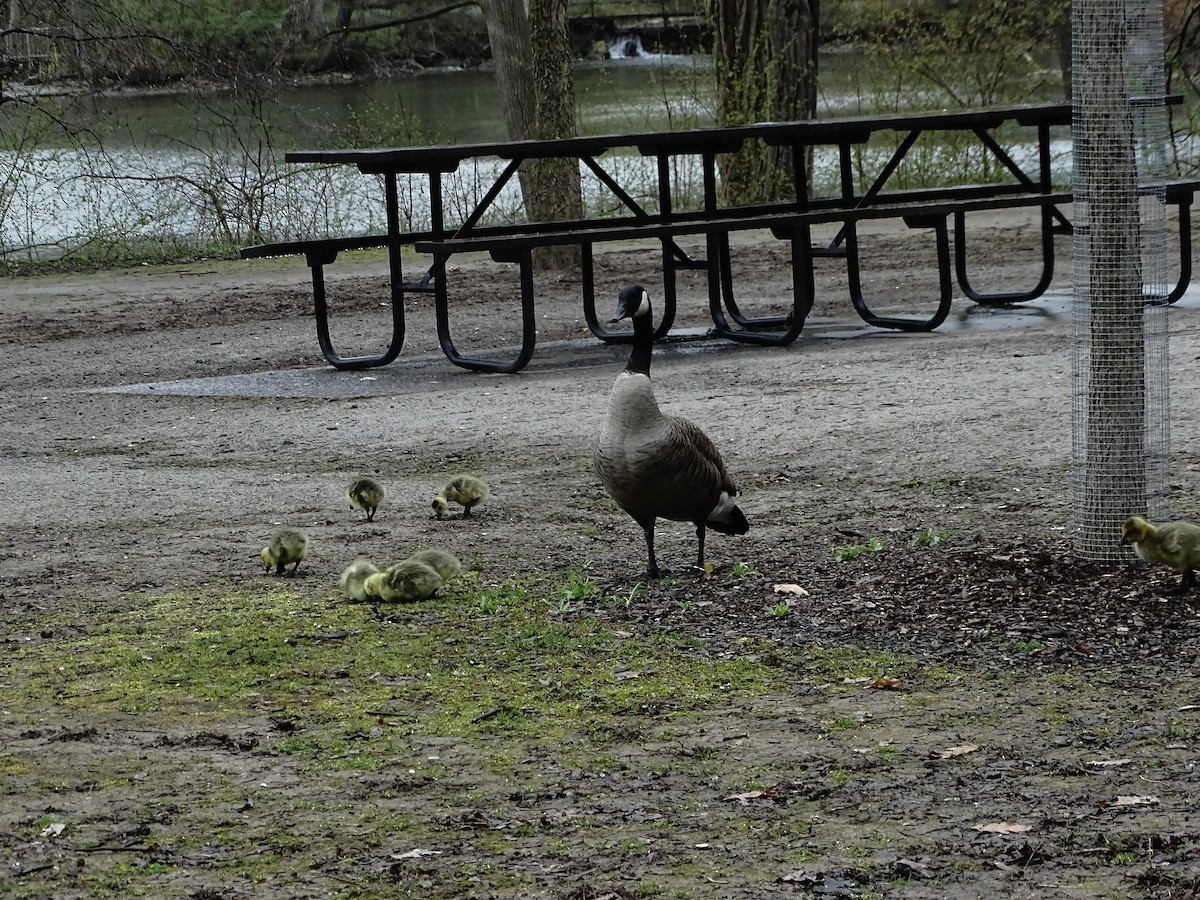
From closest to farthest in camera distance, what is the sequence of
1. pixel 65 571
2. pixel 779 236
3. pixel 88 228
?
pixel 65 571 → pixel 779 236 → pixel 88 228

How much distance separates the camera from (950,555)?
5.59 meters

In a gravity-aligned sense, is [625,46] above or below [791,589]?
above

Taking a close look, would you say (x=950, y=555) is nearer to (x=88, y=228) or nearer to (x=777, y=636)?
(x=777, y=636)

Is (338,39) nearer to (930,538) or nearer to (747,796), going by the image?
(930,538)

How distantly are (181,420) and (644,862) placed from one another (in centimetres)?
654

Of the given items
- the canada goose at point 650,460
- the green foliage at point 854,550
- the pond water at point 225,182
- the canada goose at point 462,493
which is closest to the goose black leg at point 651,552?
the canada goose at point 650,460

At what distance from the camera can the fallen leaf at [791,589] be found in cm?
534

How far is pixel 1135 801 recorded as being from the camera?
3537mm

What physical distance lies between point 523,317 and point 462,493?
13.5ft

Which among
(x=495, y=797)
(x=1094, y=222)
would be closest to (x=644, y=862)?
(x=495, y=797)

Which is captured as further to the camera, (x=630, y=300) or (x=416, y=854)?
(x=630, y=300)

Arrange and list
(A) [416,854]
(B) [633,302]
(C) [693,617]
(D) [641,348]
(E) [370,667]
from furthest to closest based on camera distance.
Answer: (B) [633,302]
(D) [641,348]
(C) [693,617]
(E) [370,667]
(A) [416,854]

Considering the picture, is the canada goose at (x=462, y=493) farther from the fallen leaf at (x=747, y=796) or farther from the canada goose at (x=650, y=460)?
the fallen leaf at (x=747, y=796)

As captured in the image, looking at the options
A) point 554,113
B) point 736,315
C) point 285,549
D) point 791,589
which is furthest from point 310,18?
point 791,589
